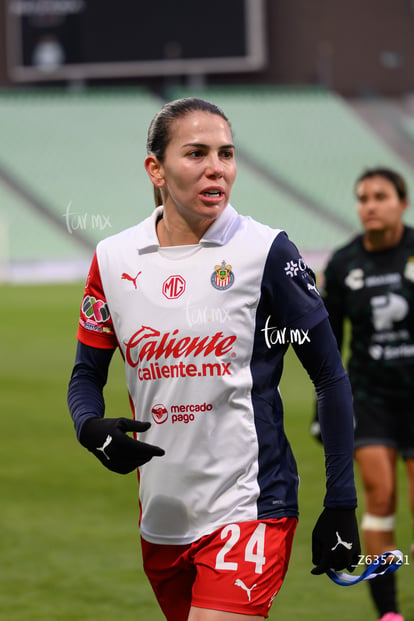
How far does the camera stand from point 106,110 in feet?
108

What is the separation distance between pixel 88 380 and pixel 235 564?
0.63m

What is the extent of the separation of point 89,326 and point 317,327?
2.03 feet

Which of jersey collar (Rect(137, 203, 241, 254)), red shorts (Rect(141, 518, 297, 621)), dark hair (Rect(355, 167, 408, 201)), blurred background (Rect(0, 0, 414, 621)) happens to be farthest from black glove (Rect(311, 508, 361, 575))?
blurred background (Rect(0, 0, 414, 621))

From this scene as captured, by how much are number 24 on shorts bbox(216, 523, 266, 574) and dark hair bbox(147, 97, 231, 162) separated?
38.2 inches

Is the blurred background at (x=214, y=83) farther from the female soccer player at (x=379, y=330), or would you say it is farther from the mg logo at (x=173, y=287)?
the mg logo at (x=173, y=287)

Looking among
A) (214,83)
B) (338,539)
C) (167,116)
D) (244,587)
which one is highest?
(167,116)

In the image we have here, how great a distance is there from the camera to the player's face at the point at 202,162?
3057mm

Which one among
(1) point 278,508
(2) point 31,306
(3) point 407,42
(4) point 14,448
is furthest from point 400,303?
(3) point 407,42

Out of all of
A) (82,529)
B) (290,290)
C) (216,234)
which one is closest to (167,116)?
(216,234)

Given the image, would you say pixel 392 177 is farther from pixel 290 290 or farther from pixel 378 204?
pixel 290 290

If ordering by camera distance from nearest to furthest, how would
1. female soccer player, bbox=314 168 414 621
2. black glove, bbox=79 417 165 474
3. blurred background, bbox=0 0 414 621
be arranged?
black glove, bbox=79 417 165 474, female soccer player, bbox=314 168 414 621, blurred background, bbox=0 0 414 621

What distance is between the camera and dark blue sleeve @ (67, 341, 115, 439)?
3.20m

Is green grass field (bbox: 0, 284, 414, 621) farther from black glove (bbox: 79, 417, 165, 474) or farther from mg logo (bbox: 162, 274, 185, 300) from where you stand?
mg logo (bbox: 162, 274, 185, 300)

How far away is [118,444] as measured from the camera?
2.99 metres
